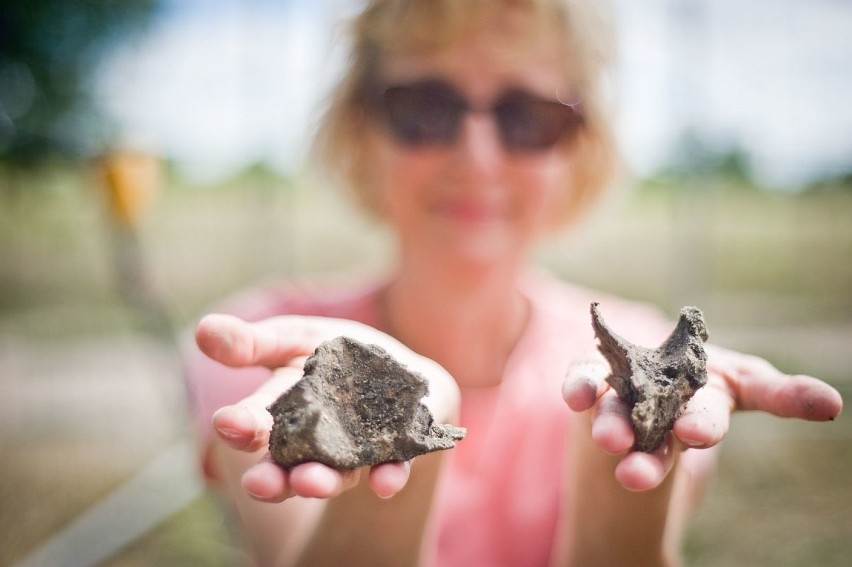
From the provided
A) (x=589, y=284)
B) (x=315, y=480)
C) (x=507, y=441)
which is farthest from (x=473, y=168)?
(x=589, y=284)

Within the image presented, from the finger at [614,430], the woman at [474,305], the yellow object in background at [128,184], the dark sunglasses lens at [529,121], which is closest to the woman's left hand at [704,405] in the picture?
the finger at [614,430]

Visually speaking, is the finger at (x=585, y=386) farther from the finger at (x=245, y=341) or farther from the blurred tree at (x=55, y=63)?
the blurred tree at (x=55, y=63)

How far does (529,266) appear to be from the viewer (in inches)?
95.0

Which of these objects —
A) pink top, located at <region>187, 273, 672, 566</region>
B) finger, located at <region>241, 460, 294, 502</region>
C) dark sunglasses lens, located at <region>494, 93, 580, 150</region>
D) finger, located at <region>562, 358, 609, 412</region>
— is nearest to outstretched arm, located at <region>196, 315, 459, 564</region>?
finger, located at <region>241, 460, 294, 502</region>

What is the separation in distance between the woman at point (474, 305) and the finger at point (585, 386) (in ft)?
0.23

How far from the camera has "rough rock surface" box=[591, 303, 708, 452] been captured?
3.40 ft

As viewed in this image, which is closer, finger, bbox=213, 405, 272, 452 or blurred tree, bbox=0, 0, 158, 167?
finger, bbox=213, 405, 272, 452

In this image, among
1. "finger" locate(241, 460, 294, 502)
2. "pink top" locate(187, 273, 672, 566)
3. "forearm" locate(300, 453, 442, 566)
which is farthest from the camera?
"pink top" locate(187, 273, 672, 566)

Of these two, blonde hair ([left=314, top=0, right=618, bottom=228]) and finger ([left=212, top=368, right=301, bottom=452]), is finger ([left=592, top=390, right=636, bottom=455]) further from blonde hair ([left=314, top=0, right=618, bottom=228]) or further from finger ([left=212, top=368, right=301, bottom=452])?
blonde hair ([left=314, top=0, right=618, bottom=228])

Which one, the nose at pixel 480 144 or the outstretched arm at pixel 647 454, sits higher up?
the nose at pixel 480 144

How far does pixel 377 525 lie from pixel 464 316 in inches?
35.5

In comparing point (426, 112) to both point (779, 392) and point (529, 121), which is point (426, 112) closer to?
point (529, 121)

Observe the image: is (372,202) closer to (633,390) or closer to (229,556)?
(633,390)

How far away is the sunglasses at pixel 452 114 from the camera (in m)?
1.82
